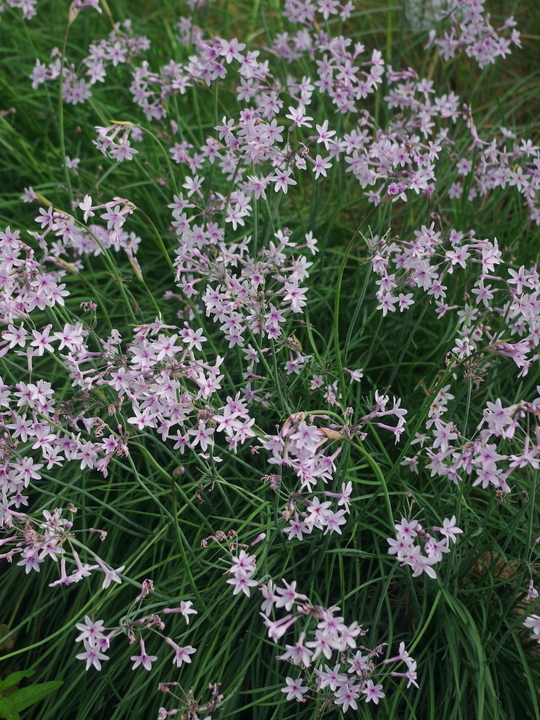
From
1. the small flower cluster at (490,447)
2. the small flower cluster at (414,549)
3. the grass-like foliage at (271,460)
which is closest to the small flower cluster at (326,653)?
the grass-like foliage at (271,460)

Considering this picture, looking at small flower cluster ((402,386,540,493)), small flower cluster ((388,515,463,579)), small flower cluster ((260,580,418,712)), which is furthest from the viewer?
small flower cluster ((388,515,463,579))

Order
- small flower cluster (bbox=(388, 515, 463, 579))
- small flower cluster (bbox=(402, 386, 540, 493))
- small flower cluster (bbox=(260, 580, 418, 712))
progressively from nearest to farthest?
1. small flower cluster (bbox=(260, 580, 418, 712))
2. small flower cluster (bbox=(402, 386, 540, 493))
3. small flower cluster (bbox=(388, 515, 463, 579))

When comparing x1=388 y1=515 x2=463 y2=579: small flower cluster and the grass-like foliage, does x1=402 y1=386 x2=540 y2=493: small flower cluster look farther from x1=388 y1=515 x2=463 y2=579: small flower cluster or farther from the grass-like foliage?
x1=388 y1=515 x2=463 y2=579: small flower cluster

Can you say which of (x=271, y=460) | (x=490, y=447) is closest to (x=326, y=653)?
(x=271, y=460)

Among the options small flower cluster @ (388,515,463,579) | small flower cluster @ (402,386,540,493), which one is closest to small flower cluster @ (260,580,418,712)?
small flower cluster @ (388,515,463,579)

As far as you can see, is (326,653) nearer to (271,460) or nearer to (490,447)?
(271,460)
